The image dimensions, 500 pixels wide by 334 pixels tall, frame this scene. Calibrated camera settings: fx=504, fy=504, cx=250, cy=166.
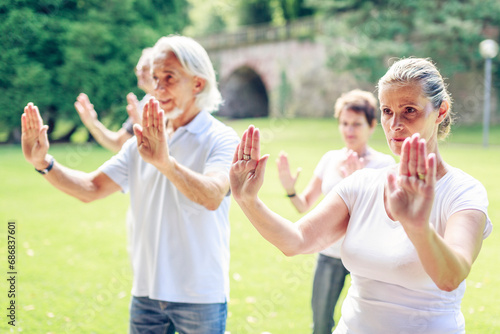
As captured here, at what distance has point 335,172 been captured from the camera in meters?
3.35

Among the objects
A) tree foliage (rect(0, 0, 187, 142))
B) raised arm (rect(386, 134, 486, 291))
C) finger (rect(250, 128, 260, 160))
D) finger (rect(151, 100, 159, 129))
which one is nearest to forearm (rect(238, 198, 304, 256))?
finger (rect(250, 128, 260, 160))

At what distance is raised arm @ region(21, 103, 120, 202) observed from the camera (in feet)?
8.02

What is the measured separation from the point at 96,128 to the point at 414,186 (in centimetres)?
309

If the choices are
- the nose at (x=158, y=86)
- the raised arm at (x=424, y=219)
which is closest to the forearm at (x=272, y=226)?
the raised arm at (x=424, y=219)

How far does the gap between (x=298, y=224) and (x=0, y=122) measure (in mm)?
6361

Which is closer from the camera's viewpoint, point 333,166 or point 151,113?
point 151,113

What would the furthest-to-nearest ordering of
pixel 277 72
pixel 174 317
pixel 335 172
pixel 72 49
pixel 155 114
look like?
pixel 277 72 < pixel 72 49 < pixel 335 172 < pixel 174 317 < pixel 155 114

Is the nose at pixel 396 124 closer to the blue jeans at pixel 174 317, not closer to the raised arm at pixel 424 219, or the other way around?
the raised arm at pixel 424 219

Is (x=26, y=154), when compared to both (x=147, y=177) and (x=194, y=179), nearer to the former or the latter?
(x=147, y=177)

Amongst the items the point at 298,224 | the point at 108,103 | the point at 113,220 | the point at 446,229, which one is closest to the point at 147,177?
the point at 298,224

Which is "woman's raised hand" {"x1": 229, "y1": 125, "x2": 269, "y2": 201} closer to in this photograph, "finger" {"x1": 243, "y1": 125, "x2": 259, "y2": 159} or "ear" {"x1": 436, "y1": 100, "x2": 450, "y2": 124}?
"finger" {"x1": 243, "y1": 125, "x2": 259, "y2": 159}

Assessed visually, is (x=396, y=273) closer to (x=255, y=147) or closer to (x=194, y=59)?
(x=255, y=147)

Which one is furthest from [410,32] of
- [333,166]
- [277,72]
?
[333,166]

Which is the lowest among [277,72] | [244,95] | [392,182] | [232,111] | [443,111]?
[232,111]
